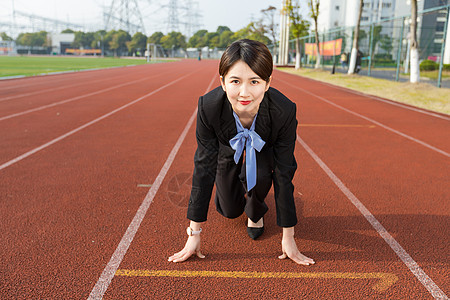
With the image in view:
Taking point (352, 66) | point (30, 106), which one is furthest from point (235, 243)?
point (352, 66)

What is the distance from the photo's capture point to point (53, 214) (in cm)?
346

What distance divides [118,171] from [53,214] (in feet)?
4.34

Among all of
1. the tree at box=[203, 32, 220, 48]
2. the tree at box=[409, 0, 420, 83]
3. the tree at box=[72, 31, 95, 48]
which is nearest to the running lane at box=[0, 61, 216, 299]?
the tree at box=[409, 0, 420, 83]

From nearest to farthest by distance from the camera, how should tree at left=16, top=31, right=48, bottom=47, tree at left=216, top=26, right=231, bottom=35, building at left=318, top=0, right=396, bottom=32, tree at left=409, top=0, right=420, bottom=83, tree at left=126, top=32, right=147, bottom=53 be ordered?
tree at left=409, top=0, right=420, bottom=83, building at left=318, top=0, right=396, bottom=32, tree at left=126, top=32, right=147, bottom=53, tree at left=16, top=31, right=48, bottom=47, tree at left=216, top=26, right=231, bottom=35

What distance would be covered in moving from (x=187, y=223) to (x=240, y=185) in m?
0.69

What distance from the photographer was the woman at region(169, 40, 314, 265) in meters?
2.18

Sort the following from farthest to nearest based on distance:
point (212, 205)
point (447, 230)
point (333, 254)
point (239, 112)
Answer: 1. point (212, 205)
2. point (447, 230)
3. point (333, 254)
4. point (239, 112)

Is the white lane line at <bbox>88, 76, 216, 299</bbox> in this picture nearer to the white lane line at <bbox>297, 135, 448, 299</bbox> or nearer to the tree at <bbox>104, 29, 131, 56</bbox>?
the white lane line at <bbox>297, 135, 448, 299</bbox>

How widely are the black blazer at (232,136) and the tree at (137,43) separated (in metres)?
115

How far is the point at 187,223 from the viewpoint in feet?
10.8

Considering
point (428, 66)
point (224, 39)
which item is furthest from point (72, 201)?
point (224, 39)

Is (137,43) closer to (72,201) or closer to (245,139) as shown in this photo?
(72,201)

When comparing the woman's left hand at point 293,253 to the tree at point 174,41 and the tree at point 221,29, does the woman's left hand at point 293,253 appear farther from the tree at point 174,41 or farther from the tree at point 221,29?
the tree at point 221,29

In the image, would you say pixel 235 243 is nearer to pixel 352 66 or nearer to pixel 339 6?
pixel 352 66
